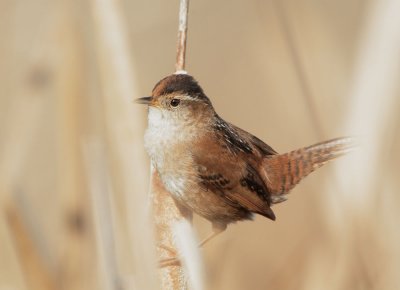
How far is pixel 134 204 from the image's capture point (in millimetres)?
2016

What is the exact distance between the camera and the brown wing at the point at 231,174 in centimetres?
321

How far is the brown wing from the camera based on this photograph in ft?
10.5

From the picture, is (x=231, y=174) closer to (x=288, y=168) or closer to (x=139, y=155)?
(x=288, y=168)

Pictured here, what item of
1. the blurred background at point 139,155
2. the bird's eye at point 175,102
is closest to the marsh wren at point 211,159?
the bird's eye at point 175,102

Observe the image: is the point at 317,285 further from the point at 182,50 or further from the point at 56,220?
the point at 56,220

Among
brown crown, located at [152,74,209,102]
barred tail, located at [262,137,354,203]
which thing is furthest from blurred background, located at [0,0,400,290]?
brown crown, located at [152,74,209,102]

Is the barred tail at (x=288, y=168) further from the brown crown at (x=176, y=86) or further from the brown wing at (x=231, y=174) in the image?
the brown crown at (x=176, y=86)

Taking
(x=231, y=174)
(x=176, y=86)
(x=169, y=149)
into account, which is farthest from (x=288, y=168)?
(x=176, y=86)

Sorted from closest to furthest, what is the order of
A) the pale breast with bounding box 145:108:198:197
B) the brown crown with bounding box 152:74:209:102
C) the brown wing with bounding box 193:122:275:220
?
the brown crown with bounding box 152:74:209:102
the pale breast with bounding box 145:108:198:197
the brown wing with bounding box 193:122:275:220

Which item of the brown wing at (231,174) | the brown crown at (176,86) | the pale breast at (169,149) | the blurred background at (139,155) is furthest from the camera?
the brown wing at (231,174)

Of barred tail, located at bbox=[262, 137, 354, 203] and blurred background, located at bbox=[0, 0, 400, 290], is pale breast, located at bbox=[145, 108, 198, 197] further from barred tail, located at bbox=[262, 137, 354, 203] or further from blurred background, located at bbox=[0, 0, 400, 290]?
barred tail, located at bbox=[262, 137, 354, 203]

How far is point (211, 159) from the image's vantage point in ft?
10.5

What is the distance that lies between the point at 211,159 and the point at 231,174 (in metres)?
0.12

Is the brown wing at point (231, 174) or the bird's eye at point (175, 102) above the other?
the bird's eye at point (175, 102)
